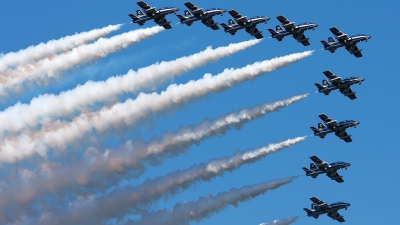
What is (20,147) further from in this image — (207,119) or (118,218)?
(207,119)

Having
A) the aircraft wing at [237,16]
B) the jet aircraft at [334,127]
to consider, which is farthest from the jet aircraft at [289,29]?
the jet aircraft at [334,127]

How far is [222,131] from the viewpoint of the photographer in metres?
90.9

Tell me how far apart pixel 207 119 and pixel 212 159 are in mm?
4556

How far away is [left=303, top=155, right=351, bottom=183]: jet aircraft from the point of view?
10006cm

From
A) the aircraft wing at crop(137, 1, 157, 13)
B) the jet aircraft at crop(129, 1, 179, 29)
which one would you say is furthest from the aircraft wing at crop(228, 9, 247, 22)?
the aircraft wing at crop(137, 1, 157, 13)

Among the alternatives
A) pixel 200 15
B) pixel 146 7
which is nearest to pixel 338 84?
pixel 200 15

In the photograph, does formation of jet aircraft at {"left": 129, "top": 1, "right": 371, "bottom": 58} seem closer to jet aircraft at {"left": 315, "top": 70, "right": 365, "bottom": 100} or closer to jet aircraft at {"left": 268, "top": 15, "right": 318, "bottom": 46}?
jet aircraft at {"left": 268, "top": 15, "right": 318, "bottom": 46}

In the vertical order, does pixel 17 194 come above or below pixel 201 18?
below

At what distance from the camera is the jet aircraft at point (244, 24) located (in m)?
94.2

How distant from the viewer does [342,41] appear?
96938mm

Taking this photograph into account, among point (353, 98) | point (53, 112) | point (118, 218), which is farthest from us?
point (353, 98)

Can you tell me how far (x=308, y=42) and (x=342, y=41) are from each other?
4.02 m

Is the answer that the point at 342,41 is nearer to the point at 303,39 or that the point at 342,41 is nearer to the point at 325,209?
the point at 303,39

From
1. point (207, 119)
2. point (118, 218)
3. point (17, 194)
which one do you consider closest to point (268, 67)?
point (207, 119)
